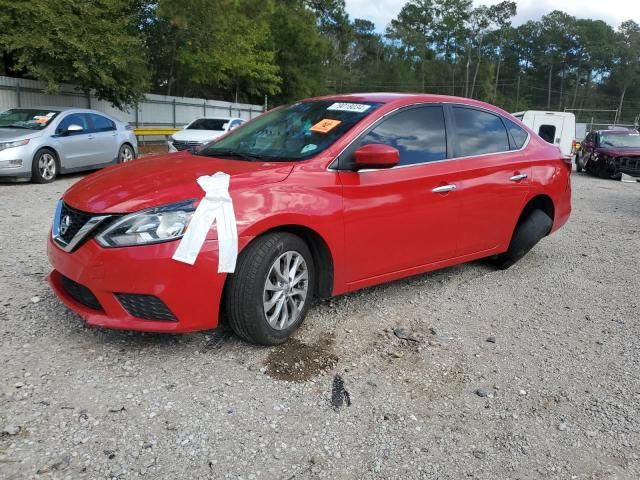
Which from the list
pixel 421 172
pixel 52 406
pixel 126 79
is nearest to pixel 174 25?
pixel 126 79

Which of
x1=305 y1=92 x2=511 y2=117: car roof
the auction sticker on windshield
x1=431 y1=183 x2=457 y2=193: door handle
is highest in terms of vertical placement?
x1=305 y1=92 x2=511 y2=117: car roof

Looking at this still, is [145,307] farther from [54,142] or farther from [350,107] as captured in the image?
[54,142]

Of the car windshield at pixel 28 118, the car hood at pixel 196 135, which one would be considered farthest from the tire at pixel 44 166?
the car hood at pixel 196 135

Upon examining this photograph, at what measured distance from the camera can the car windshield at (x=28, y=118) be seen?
405 inches

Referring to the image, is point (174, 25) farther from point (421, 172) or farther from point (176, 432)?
point (176, 432)

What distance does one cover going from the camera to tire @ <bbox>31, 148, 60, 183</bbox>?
9938 millimetres

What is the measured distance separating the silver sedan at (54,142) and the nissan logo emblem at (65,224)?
7.31 metres

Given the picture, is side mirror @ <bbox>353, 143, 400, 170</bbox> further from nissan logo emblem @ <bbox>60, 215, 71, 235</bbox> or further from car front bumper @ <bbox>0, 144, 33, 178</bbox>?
car front bumper @ <bbox>0, 144, 33, 178</bbox>

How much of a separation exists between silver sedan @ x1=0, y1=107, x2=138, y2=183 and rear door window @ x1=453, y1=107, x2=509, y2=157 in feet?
26.8

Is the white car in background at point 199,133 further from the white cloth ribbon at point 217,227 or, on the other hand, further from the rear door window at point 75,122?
the white cloth ribbon at point 217,227

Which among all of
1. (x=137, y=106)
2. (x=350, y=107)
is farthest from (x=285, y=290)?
(x=137, y=106)

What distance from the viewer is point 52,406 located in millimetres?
2746

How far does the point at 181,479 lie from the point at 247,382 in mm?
828

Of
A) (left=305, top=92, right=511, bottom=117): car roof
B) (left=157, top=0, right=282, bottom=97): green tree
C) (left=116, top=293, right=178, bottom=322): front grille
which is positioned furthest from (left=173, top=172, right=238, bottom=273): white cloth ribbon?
(left=157, top=0, right=282, bottom=97): green tree
